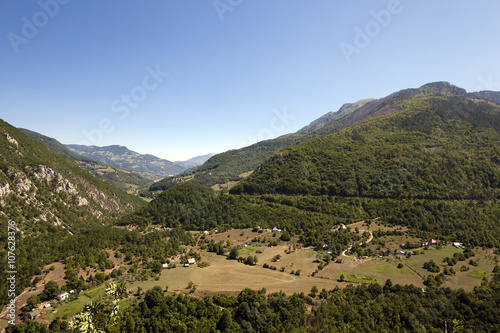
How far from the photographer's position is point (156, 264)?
2820 inches

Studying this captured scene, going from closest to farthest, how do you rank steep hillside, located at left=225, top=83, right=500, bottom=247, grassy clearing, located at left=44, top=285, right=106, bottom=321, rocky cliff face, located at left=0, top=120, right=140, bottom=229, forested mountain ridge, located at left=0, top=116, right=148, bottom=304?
grassy clearing, located at left=44, top=285, right=106, bottom=321, forested mountain ridge, located at left=0, top=116, right=148, bottom=304, rocky cliff face, located at left=0, top=120, right=140, bottom=229, steep hillside, located at left=225, top=83, right=500, bottom=247

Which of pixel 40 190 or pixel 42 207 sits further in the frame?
pixel 40 190

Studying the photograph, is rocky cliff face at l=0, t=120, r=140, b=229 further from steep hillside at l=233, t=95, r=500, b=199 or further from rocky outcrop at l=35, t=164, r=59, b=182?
steep hillside at l=233, t=95, r=500, b=199

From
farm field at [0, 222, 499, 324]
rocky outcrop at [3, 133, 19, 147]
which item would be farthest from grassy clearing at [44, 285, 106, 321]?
rocky outcrop at [3, 133, 19, 147]

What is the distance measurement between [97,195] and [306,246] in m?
131

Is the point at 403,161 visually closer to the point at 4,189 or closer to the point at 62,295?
the point at 62,295

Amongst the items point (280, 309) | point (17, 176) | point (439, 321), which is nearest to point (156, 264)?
point (280, 309)

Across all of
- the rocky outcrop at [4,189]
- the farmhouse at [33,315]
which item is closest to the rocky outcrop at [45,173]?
the rocky outcrop at [4,189]

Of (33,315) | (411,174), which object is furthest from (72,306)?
(411,174)

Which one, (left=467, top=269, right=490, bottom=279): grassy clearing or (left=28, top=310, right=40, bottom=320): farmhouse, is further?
(left=467, top=269, right=490, bottom=279): grassy clearing

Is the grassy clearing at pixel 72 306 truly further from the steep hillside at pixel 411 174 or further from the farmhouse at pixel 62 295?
the steep hillside at pixel 411 174

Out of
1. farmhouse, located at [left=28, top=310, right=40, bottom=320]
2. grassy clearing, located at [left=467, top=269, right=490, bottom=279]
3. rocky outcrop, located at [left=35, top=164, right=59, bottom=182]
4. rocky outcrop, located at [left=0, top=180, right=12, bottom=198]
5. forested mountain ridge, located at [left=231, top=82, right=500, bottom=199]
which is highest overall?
rocky outcrop, located at [left=35, top=164, right=59, bottom=182]

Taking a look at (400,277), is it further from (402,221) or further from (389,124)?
(389,124)

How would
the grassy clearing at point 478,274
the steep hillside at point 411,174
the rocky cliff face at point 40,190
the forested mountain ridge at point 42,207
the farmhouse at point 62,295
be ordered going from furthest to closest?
the steep hillside at point 411,174 → the rocky cliff face at point 40,190 → the forested mountain ridge at point 42,207 → the grassy clearing at point 478,274 → the farmhouse at point 62,295
